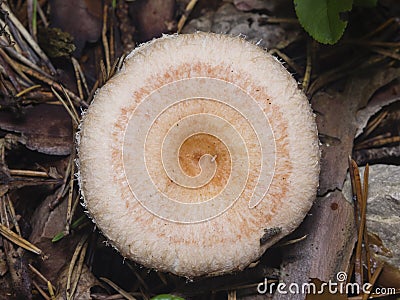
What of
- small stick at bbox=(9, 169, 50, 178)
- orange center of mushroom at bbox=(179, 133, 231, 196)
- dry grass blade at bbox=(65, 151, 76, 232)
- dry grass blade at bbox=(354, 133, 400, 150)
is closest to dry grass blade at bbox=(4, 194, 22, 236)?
small stick at bbox=(9, 169, 50, 178)

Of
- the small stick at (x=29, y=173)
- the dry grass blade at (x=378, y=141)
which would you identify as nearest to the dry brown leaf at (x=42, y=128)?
the small stick at (x=29, y=173)

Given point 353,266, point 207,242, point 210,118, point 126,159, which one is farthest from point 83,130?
point 353,266

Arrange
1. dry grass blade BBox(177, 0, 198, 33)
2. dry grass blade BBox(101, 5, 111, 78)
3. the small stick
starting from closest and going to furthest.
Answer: the small stick → dry grass blade BBox(101, 5, 111, 78) → dry grass blade BBox(177, 0, 198, 33)

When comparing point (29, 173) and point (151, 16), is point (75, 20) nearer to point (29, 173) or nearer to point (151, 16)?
point (151, 16)

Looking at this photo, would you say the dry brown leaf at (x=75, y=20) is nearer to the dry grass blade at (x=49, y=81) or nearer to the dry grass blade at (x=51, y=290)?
the dry grass blade at (x=49, y=81)

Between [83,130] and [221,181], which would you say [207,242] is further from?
[83,130]

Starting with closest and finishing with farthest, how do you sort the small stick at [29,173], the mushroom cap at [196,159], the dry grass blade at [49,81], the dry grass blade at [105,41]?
the mushroom cap at [196,159] → the small stick at [29,173] → the dry grass blade at [49,81] → the dry grass blade at [105,41]

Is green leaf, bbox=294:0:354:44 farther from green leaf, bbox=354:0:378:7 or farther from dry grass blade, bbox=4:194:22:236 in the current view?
→ dry grass blade, bbox=4:194:22:236
